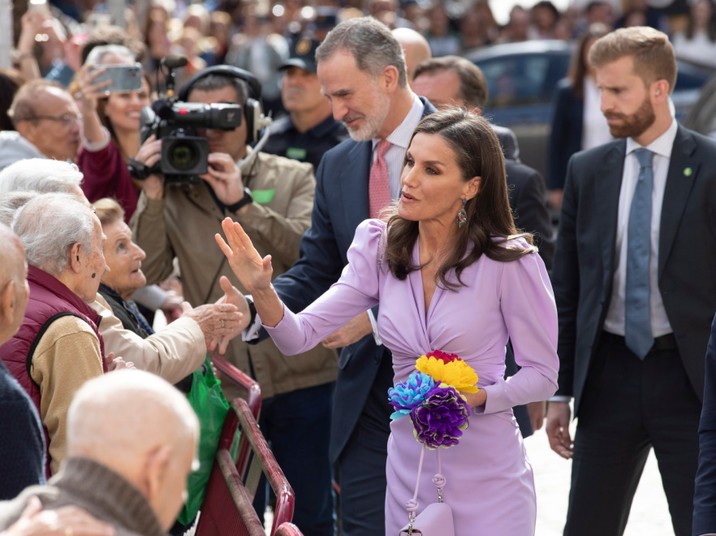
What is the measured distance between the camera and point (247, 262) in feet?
13.3

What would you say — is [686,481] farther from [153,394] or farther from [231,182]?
[153,394]

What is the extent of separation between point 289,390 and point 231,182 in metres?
0.93

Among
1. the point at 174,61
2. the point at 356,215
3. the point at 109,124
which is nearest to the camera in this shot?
the point at 356,215

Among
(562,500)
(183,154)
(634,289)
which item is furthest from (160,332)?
(562,500)

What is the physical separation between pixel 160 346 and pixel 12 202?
701 mm

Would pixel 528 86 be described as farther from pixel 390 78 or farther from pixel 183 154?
pixel 390 78

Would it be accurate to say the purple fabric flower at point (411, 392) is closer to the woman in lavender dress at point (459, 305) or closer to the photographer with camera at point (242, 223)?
the woman in lavender dress at point (459, 305)

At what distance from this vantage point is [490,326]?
4004 mm

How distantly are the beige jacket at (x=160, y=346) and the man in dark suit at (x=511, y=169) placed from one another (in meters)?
1.12

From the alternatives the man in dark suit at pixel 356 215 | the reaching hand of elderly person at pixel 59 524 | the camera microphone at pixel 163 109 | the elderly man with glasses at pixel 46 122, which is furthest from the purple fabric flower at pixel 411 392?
the elderly man with glasses at pixel 46 122

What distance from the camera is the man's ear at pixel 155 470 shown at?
2.25 m

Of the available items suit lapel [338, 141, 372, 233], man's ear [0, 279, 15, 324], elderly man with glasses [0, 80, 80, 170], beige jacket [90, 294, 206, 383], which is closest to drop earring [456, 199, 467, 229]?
suit lapel [338, 141, 372, 233]

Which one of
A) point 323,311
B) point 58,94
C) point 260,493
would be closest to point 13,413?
point 323,311

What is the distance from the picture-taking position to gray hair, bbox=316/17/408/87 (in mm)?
4922
